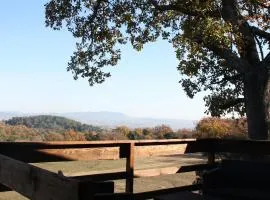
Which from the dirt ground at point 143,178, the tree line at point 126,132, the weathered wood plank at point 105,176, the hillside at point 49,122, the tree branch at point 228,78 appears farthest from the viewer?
the hillside at point 49,122

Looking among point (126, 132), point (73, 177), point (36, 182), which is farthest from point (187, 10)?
point (126, 132)

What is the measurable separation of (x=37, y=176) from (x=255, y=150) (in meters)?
4.76

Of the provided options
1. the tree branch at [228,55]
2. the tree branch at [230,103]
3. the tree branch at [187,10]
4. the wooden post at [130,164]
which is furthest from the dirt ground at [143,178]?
the tree branch at [187,10]

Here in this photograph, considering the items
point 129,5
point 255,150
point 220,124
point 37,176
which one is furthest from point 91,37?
point 220,124

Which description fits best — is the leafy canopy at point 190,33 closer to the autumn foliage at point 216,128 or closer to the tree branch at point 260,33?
the tree branch at point 260,33

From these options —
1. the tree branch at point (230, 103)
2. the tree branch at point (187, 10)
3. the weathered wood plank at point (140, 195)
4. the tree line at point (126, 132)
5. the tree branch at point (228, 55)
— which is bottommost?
the weathered wood plank at point (140, 195)

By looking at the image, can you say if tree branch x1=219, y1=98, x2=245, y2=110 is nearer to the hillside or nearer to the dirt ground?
the dirt ground

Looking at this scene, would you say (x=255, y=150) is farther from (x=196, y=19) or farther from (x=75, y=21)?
(x=75, y=21)

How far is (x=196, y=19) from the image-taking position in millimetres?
11430

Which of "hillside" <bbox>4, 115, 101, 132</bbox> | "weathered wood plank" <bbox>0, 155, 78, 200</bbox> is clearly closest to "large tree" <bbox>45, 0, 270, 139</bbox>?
"weathered wood plank" <bbox>0, 155, 78, 200</bbox>

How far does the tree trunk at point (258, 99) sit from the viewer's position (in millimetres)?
11195

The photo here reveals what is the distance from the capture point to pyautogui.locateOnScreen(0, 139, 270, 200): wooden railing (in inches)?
99.2

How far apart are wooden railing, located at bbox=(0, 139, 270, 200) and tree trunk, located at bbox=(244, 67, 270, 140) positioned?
4101 mm

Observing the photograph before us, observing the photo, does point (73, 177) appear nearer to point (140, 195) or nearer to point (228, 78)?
point (140, 195)
